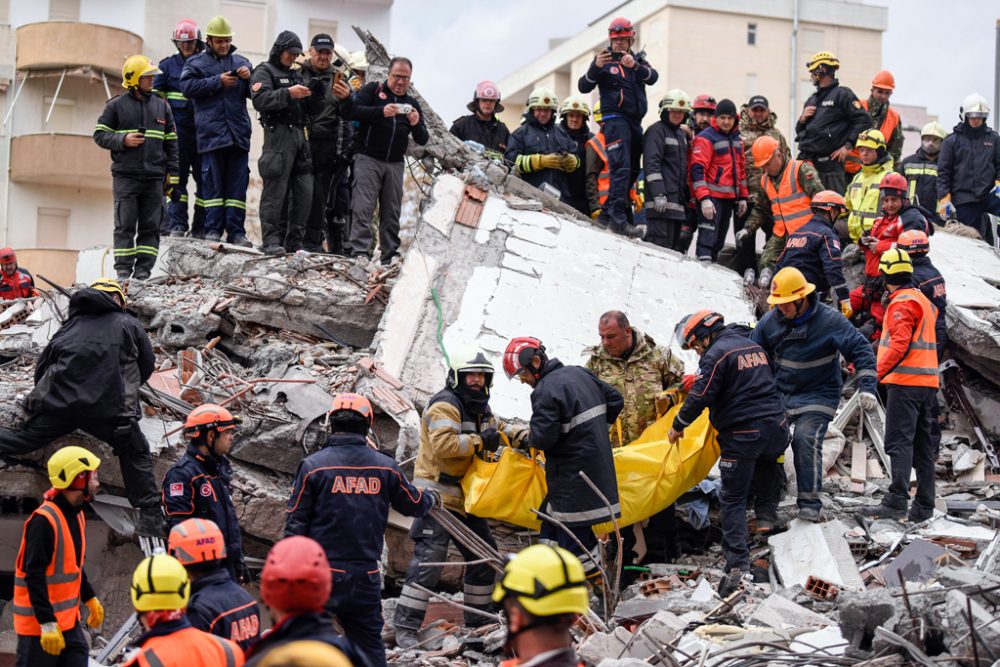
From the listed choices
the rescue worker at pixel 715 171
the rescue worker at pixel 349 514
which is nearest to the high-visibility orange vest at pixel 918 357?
the rescue worker at pixel 715 171

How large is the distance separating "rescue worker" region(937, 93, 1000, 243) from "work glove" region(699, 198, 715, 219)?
322cm

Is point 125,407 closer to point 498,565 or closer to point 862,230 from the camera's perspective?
point 498,565

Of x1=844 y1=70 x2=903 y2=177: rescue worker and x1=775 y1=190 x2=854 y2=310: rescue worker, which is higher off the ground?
x1=844 y1=70 x2=903 y2=177: rescue worker

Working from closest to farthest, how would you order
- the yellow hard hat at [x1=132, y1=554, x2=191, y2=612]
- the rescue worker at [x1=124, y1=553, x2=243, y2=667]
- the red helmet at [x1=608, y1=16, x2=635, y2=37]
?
the rescue worker at [x1=124, y1=553, x2=243, y2=667] → the yellow hard hat at [x1=132, y1=554, x2=191, y2=612] → the red helmet at [x1=608, y1=16, x2=635, y2=37]

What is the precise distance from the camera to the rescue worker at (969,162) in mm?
13281

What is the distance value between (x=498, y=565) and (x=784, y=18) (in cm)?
3659

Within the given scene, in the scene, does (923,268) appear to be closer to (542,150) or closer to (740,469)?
(740,469)

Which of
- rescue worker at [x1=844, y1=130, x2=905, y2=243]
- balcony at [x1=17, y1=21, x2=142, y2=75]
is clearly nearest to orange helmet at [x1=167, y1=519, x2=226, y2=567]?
rescue worker at [x1=844, y1=130, x2=905, y2=243]

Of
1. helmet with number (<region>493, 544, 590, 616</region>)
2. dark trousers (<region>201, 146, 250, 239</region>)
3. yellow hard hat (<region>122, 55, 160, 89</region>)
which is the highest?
yellow hard hat (<region>122, 55, 160, 89</region>)

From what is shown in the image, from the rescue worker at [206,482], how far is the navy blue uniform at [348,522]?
0.71 meters

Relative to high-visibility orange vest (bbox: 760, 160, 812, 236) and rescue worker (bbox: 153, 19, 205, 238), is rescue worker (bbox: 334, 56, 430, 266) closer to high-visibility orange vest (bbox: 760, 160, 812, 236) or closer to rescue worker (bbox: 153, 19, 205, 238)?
rescue worker (bbox: 153, 19, 205, 238)

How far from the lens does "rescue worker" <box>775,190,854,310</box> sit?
402 inches

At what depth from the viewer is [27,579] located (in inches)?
258

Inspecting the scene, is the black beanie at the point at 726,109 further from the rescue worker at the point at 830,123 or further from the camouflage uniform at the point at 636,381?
the camouflage uniform at the point at 636,381
